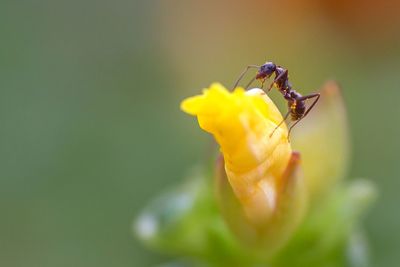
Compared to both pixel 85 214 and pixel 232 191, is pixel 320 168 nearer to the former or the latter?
pixel 232 191

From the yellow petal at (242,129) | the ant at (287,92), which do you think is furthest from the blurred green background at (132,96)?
the yellow petal at (242,129)

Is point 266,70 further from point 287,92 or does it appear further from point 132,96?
point 132,96

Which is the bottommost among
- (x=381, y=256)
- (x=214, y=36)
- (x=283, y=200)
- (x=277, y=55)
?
(x=283, y=200)

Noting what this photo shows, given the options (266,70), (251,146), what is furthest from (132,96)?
(251,146)

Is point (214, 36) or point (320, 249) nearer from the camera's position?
point (320, 249)

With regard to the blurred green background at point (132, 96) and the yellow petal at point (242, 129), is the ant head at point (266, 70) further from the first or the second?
the blurred green background at point (132, 96)

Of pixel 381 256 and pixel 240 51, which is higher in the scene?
pixel 240 51

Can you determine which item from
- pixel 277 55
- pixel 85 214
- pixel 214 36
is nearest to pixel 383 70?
pixel 277 55

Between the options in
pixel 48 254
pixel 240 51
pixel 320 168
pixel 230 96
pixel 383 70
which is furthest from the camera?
pixel 240 51
